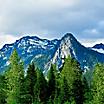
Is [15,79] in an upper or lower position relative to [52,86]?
upper

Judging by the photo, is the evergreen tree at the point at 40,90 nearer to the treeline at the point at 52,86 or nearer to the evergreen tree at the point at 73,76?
the treeline at the point at 52,86

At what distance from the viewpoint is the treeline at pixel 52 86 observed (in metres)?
96.8

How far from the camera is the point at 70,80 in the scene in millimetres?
104812

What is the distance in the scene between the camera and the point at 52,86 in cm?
11388

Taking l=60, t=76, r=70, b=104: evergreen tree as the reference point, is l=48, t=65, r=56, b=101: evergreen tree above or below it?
above

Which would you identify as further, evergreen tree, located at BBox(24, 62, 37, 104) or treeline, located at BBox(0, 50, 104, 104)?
evergreen tree, located at BBox(24, 62, 37, 104)

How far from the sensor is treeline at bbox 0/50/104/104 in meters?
96.8

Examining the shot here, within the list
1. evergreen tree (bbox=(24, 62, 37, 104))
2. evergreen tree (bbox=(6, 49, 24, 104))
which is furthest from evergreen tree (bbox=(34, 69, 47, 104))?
evergreen tree (bbox=(6, 49, 24, 104))

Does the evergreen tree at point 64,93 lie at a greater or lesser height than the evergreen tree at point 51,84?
lesser

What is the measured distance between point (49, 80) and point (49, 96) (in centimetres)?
483

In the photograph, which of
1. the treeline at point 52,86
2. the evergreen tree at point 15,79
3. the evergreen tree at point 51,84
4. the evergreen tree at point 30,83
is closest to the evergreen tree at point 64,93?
the treeline at point 52,86

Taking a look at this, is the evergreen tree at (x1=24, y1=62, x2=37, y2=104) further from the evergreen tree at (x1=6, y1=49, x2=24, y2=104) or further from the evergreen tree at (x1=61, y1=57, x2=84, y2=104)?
the evergreen tree at (x1=61, y1=57, x2=84, y2=104)

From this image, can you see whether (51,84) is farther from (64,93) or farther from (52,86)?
(64,93)

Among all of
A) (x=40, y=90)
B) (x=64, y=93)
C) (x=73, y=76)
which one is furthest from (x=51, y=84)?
(x=64, y=93)
